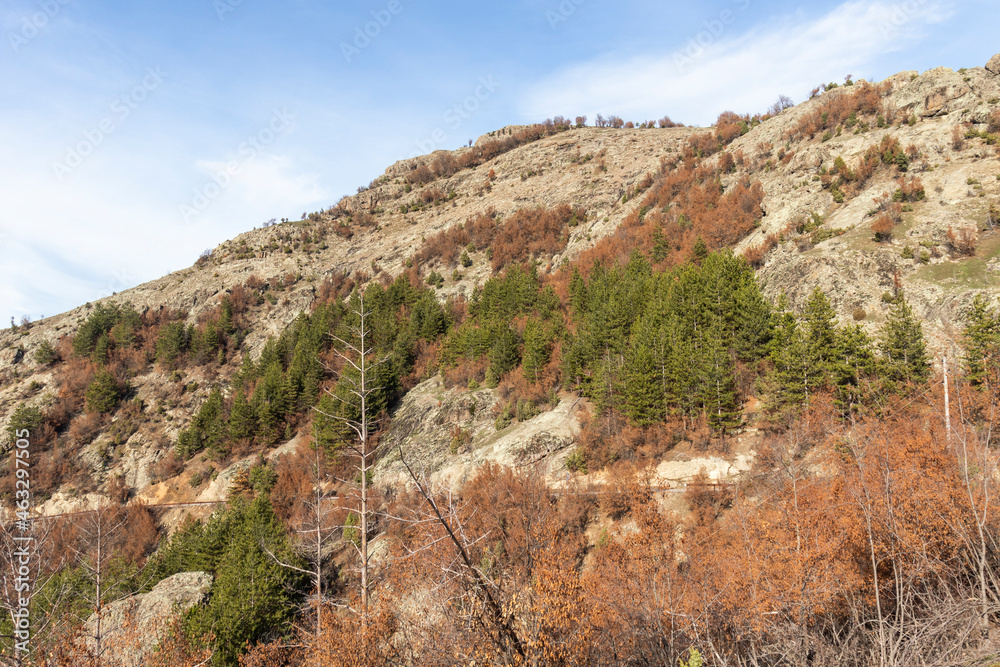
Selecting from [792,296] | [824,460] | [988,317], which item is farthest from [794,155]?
[824,460]

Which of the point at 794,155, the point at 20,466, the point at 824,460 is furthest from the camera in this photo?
the point at 794,155

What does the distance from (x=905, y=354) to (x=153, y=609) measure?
42.3m

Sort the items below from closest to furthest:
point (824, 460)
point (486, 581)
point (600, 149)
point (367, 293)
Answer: point (486, 581), point (824, 460), point (367, 293), point (600, 149)

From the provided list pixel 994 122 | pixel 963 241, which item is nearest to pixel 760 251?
pixel 963 241

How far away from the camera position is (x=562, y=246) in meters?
69.2

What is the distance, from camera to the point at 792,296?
37.6 metres

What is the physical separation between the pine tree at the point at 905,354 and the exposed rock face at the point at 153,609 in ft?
127

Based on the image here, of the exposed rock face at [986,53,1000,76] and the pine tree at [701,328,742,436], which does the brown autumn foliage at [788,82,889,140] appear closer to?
the exposed rock face at [986,53,1000,76]

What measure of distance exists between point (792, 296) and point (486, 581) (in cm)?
4069

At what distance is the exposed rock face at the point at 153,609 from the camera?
20.0 m

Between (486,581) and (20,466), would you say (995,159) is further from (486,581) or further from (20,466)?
(20,466)

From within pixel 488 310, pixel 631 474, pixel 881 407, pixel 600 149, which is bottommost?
pixel 631 474

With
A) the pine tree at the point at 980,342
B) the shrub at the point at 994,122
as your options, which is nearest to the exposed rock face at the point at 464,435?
the pine tree at the point at 980,342

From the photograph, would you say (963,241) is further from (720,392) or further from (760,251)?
(720,392)
